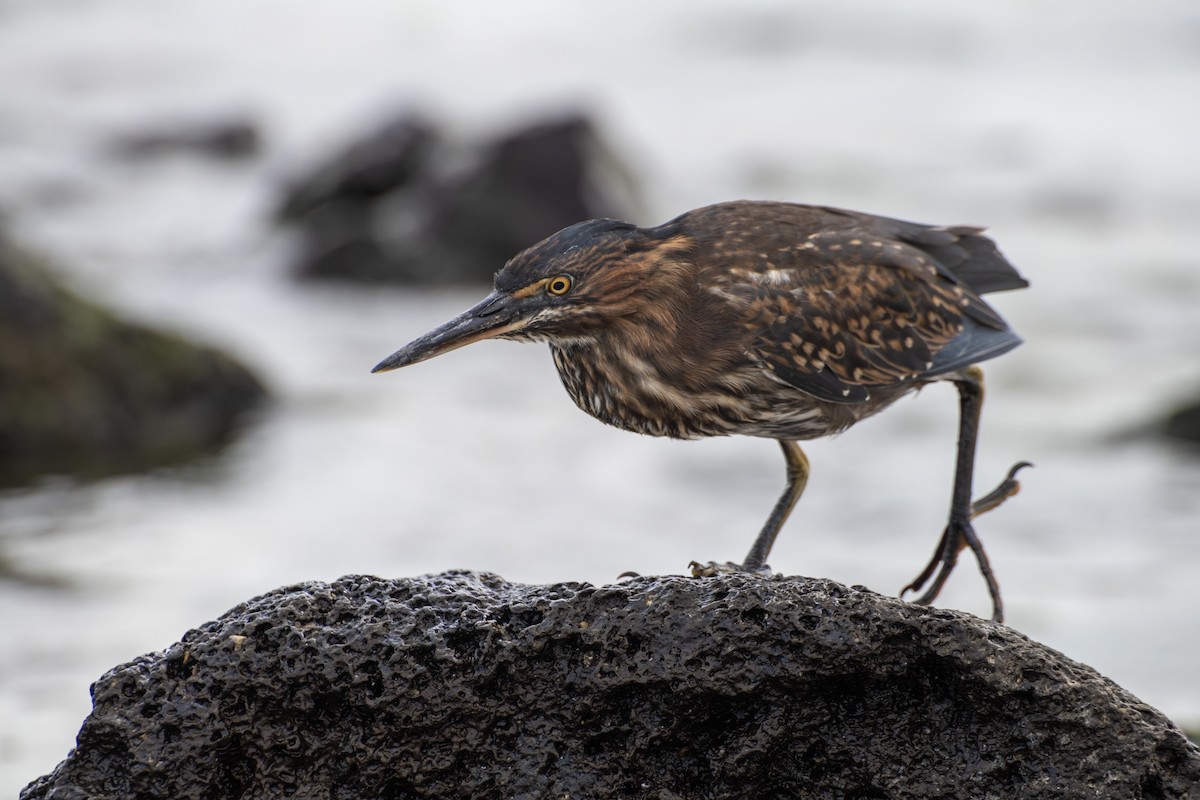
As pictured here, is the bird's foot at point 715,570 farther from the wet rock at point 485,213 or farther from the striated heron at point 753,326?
the wet rock at point 485,213

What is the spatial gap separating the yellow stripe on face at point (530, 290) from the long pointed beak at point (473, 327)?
0.04ft

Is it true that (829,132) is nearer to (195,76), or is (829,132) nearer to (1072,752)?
(195,76)

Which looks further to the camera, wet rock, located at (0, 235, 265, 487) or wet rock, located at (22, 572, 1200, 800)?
wet rock, located at (0, 235, 265, 487)

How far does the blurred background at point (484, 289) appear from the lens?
357 inches

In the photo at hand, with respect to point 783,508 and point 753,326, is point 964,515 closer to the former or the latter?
point 783,508

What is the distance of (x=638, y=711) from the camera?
3854mm

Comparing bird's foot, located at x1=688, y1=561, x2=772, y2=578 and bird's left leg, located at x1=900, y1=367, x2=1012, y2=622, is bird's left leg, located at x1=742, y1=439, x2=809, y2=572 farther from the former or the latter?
bird's left leg, located at x1=900, y1=367, x2=1012, y2=622

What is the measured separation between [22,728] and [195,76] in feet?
Answer: 70.4

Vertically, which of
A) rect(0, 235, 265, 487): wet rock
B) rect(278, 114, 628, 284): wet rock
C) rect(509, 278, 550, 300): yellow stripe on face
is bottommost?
rect(509, 278, 550, 300): yellow stripe on face

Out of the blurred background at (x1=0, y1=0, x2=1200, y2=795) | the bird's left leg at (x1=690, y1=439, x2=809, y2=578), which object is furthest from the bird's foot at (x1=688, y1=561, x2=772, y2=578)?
the blurred background at (x1=0, y1=0, x2=1200, y2=795)

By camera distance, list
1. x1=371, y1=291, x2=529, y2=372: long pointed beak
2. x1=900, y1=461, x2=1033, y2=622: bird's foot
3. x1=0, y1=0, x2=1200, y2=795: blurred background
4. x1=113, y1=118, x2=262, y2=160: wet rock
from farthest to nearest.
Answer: x1=113, y1=118, x2=262, y2=160: wet rock, x1=0, y1=0, x2=1200, y2=795: blurred background, x1=900, y1=461, x2=1033, y2=622: bird's foot, x1=371, y1=291, x2=529, y2=372: long pointed beak

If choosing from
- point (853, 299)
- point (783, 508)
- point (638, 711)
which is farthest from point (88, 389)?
point (638, 711)

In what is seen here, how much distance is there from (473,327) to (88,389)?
6666 millimetres

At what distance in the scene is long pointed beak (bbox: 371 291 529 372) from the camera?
4.48 meters
